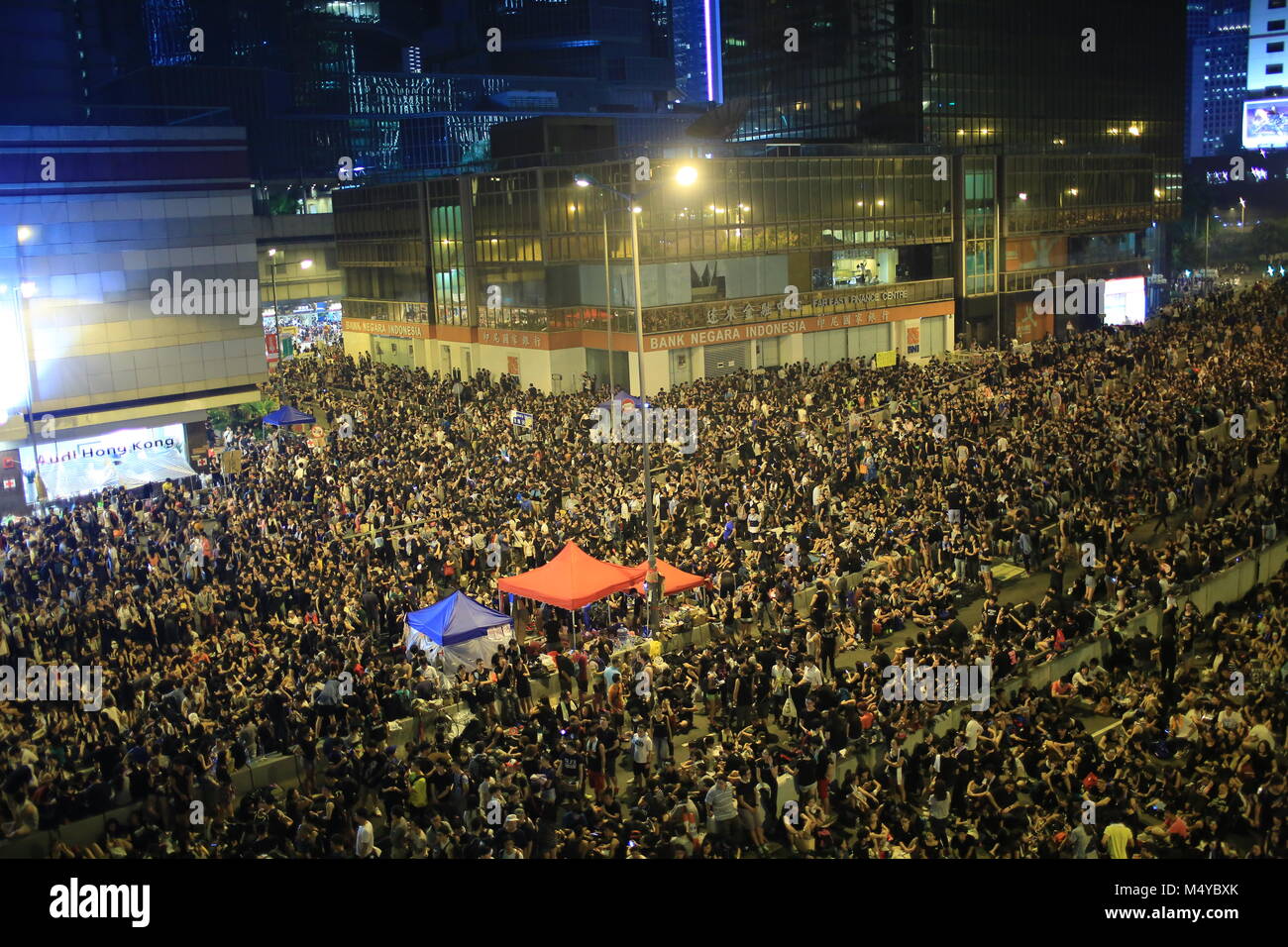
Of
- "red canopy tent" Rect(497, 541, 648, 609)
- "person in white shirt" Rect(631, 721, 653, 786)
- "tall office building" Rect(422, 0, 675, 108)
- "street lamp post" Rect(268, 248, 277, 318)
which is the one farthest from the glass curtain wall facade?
"tall office building" Rect(422, 0, 675, 108)

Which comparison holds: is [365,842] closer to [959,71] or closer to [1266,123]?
[959,71]

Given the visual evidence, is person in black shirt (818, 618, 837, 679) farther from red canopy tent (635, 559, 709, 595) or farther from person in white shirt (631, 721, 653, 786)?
person in white shirt (631, 721, 653, 786)

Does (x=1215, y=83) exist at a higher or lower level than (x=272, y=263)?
higher

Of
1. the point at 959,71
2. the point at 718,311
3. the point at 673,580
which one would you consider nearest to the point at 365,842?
the point at 673,580

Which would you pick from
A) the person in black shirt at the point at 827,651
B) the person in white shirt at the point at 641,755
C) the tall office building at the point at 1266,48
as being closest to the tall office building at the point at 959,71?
the tall office building at the point at 1266,48

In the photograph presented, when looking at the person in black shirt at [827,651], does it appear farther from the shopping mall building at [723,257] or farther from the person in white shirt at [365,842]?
the shopping mall building at [723,257]
